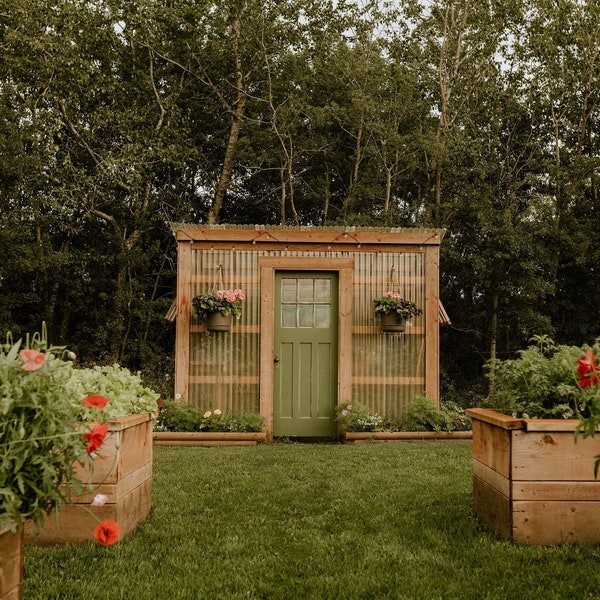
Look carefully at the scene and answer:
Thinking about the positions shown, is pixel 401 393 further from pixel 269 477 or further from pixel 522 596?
pixel 522 596

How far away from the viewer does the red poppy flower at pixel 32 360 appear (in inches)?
68.2

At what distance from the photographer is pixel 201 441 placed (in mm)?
7250

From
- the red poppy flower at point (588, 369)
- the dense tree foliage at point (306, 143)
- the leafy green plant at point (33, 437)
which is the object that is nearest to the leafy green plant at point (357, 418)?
the dense tree foliage at point (306, 143)

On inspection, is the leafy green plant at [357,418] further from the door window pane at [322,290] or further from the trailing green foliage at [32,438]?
the trailing green foliage at [32,438]

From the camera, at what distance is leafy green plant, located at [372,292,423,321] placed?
7.75 m

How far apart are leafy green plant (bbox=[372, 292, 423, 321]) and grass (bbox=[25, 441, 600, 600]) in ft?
10.6

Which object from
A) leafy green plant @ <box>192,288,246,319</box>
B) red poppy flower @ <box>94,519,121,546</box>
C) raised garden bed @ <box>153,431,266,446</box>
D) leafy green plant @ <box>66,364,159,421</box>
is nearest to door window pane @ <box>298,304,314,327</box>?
leafy green plant @ <box>192,288,246,319</box>

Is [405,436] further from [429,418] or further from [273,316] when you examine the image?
[273,316]

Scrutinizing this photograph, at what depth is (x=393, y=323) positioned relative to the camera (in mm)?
7828

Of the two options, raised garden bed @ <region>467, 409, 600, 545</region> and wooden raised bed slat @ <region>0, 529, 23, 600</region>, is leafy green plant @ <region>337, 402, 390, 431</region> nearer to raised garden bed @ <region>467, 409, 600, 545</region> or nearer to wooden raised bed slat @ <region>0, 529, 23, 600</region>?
raised garden bed @ <region>467, 409, 600, 545</region>

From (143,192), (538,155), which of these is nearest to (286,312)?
(143,192)

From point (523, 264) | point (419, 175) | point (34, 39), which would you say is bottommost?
point (523, 264)

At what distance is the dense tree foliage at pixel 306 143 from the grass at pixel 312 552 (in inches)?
318

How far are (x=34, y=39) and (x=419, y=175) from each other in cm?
840
